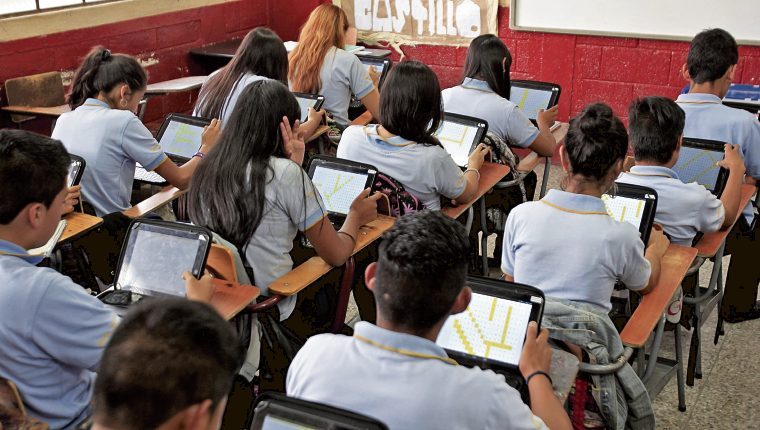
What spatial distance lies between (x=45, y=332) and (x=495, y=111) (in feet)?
8.20

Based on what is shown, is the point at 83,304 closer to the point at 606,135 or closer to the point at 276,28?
the point at 606,135

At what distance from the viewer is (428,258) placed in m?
1.62

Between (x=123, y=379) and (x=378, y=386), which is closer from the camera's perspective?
(x=123, y=379)

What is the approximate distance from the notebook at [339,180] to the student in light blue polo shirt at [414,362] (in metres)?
1.21

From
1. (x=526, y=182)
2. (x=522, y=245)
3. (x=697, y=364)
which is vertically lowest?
(x=697, y=364)

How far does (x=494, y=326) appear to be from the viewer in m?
2.02

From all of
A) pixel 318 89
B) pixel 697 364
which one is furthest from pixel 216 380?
pixel 318 89

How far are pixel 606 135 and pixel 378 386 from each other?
118 centimetres

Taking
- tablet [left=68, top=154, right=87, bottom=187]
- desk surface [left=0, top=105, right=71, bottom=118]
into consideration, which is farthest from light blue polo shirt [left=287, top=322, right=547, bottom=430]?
desk surface [left=0, top=105, right=71, bottom=118]

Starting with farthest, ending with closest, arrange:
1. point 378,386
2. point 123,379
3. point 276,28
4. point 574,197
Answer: point 276,28
point 574,197
point 378,386
point 123,379

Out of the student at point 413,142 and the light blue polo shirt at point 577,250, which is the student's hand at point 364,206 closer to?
the student at point 413,142

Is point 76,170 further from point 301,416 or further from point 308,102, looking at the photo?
point 301,416

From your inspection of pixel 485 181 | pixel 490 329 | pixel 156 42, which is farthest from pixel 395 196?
pixel 156 42

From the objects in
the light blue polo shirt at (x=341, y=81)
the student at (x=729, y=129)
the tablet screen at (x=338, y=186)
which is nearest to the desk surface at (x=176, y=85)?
the light blue polo shirt at (x=341, y=81)
